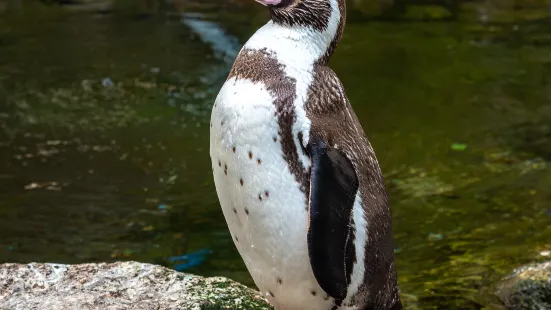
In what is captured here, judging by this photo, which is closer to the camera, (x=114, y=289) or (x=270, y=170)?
(x=270, y=170)

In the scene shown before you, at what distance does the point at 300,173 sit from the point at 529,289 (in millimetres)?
2047

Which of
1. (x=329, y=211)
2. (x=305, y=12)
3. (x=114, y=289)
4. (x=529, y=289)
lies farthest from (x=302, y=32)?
(x=529, y=289)

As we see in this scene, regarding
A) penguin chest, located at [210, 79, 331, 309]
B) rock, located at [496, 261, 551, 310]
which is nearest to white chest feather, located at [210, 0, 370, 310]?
penguin chest, located at [210, 79, 331, 309]

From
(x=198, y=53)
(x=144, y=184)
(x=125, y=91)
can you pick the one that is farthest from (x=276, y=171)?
(x=198, y=53)

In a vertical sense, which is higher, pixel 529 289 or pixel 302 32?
pixel 302 32

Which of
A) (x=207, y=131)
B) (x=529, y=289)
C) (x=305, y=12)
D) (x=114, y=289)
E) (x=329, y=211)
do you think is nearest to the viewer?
(x=329, y=211)

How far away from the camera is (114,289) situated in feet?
10.6

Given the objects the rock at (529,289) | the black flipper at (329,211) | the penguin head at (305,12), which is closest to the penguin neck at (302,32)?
the penguin head at (305,12)

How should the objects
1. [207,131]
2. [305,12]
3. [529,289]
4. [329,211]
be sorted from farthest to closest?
[207,131]
[529,289]
[305,12]
[329,211]

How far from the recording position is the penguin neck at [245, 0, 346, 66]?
2.81 m

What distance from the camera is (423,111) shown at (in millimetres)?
7859

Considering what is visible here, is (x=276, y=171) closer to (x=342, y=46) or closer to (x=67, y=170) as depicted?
(x=67, y=170)

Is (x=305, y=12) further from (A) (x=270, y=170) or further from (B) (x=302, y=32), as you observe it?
(A) (x=270, y=170)

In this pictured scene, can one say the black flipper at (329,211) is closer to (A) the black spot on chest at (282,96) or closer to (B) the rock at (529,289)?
(A) the black spot on chest at (282,96)
